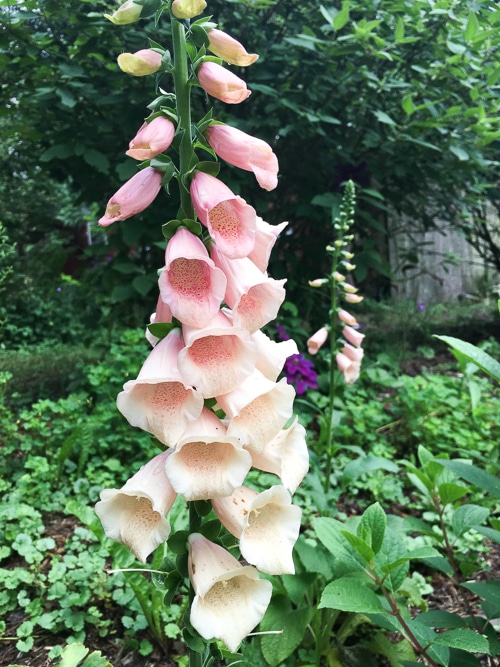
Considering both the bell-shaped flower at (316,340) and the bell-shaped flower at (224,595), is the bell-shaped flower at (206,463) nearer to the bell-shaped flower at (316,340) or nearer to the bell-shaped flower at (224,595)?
the bell-shaped flower at (224,595)

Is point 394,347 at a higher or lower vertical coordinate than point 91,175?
lower

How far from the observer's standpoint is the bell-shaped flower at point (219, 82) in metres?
0.95

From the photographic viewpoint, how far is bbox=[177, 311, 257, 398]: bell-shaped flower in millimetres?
898

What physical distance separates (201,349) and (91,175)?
10.7ft

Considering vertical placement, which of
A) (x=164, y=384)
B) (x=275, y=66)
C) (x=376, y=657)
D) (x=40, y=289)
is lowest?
(x=40, y=289)

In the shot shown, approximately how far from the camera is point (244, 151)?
0.98 meters

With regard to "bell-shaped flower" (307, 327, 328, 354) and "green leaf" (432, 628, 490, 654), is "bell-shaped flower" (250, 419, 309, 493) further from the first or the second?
"bell-shaped flower" (307, 327, 328, 354)

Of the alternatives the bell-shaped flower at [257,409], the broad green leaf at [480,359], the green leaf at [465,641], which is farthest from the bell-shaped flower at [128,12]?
the green leaf at [465,641]

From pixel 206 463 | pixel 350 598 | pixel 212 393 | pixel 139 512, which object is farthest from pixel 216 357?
pixel 350 598

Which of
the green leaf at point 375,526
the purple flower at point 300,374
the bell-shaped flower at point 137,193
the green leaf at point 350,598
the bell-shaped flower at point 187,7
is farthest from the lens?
the purple flower at point 300,374

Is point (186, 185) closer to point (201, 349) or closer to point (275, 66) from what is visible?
point (201, 349)

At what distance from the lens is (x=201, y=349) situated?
37.1 inches

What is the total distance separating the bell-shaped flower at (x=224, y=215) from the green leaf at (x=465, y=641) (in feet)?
3.21

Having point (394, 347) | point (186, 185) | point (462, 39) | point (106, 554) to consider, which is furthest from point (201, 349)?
point (394, 347)
